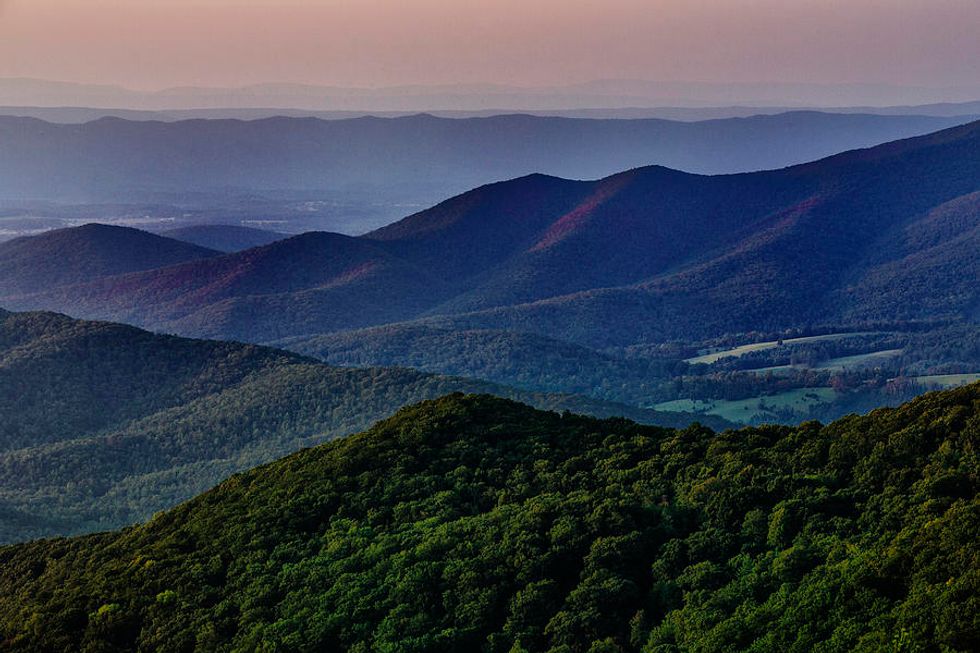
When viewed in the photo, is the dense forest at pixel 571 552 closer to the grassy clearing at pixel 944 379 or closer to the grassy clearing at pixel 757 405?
the grassy clearing at pixel 757 405

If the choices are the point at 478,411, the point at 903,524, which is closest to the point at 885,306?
the point at 478,411

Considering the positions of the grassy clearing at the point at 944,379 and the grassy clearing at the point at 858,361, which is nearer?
the grassy clearing at the point at 944,379

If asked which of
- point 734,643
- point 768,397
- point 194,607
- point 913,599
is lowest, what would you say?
point 768,397

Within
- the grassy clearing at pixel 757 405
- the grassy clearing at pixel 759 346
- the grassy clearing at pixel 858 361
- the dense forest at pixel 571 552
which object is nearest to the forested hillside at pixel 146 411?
the grassy clearing at pixel 757 405

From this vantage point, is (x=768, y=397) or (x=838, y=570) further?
(x=768, y=397)

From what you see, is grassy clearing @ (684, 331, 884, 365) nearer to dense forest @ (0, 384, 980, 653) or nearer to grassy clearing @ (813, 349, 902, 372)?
grassy clearing @ (813, 349, 902, 372)

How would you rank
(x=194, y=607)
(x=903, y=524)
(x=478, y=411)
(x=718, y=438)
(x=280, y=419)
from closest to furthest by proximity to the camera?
(x=903, y=524)
(x=194, y=607)
(x=718, y=438)
(x=478, y=411)
(x=280, y=419)

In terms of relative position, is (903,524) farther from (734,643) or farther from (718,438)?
(718,438)
